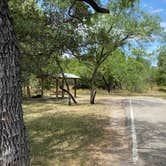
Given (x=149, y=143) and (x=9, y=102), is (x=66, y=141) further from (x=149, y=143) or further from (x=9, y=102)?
(x=9, y=102)

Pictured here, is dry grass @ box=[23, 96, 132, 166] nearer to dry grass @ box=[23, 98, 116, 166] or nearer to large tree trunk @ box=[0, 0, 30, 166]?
dry grass @ box=[23, 98, 116, 166]

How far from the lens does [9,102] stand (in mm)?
3125

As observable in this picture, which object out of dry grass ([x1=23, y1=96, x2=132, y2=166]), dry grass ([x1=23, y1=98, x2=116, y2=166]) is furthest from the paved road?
dry grass ([x1=23, y1=98, x2=116, y2=166])

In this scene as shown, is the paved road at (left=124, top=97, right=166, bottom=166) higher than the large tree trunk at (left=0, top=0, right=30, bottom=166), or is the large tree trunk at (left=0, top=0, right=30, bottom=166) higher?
the large tree trunk at (left=0, top=0, right=30, bottom=166)

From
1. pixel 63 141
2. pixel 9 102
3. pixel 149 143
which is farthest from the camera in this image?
pixel 63 141

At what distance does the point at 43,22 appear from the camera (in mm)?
11297

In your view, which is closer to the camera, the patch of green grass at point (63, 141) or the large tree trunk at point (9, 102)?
the large tree trunk at point (9, 102)

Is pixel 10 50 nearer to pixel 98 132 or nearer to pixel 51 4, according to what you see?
pixel 98 132

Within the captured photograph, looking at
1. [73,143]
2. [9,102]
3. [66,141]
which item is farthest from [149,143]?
[9,102]

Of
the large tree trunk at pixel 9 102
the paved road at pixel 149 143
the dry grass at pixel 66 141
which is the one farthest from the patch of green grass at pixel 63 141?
the large tree trunk at pixel 9 102

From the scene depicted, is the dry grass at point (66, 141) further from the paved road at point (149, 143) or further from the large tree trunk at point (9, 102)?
the large tree trunk at point (9, 102)

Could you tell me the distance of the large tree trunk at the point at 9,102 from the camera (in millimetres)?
3084

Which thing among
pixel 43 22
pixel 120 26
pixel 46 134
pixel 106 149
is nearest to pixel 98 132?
pixel 46 134

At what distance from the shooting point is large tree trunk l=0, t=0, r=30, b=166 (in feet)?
10.1
